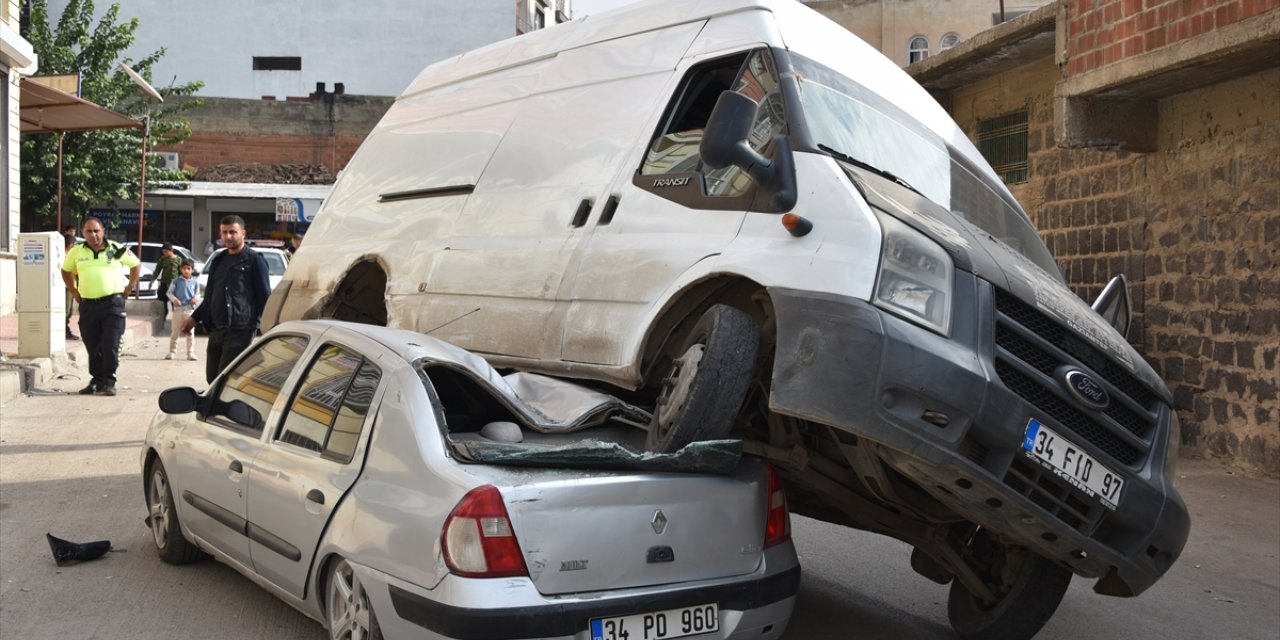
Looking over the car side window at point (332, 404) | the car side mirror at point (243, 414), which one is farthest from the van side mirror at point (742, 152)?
the car side mirror at point (243, 414)

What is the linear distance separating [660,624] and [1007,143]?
1018 centimetres

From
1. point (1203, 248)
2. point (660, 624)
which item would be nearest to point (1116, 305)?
point (660, 624)

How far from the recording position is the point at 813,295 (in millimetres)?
4523

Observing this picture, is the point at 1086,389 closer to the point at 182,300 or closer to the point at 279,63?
the point at 182,300

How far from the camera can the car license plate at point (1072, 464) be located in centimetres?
438

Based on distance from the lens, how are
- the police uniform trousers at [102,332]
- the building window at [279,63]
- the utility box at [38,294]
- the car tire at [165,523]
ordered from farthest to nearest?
the building window at [279,63] → the utility box at [38,294] → the police uniform trousers at [102,332] → the car tire at [165,523]

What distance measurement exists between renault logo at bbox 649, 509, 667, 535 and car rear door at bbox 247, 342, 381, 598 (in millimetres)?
1059

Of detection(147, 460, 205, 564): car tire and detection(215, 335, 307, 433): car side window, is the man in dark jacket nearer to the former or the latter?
detection(147, 460, 205, 564): car tire

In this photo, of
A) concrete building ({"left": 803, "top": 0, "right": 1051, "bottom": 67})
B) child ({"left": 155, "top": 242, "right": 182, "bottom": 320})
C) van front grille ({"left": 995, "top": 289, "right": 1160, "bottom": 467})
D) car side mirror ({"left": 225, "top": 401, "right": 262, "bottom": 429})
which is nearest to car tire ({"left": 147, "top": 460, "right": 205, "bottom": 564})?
car side mirror ({"left": 225, "top": 401, "right": 262, "bottom": 429})

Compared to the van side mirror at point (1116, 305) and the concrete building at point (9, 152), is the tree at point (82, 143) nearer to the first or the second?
the concrete building at point (9, 152)

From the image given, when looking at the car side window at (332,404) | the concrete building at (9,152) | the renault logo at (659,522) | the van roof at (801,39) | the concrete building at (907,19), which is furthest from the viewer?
the concrete building at (907,19)

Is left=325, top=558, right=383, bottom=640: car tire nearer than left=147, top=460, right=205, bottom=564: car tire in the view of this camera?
Yes

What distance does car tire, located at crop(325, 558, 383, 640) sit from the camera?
4285 mm

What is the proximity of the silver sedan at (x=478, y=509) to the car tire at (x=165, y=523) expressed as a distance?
87 centimetres
